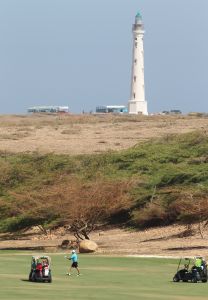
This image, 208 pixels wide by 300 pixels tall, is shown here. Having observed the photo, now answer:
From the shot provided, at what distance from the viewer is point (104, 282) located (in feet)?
127

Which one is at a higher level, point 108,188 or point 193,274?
point 108,188

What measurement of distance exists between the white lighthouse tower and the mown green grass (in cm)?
9634

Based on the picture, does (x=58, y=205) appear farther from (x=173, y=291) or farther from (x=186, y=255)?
(x=173, y=291)

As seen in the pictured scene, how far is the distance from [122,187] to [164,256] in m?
11.3

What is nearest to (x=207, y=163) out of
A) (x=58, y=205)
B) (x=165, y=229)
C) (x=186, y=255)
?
(x=165, y=229)

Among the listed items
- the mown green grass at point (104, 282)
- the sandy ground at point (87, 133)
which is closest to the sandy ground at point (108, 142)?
the sandy ground at point (87, 133)

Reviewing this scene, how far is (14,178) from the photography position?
228 ft

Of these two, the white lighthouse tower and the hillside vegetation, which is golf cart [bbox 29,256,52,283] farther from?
the white lighthouse tower

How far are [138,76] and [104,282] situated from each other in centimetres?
10645

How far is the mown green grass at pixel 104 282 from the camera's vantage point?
3481cm

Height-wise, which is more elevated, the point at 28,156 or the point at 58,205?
the point at 28,156

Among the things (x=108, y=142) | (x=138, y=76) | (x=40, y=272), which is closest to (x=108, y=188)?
(x=40, y=272)

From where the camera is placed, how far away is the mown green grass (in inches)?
1371

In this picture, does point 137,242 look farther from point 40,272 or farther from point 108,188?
point 40,272
